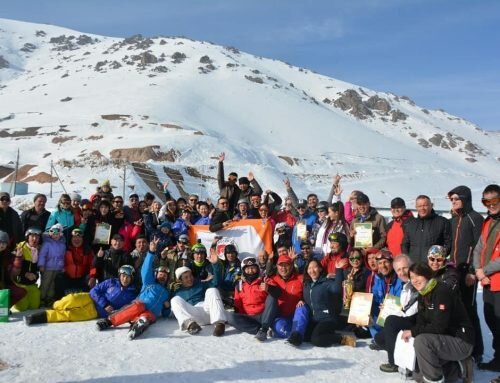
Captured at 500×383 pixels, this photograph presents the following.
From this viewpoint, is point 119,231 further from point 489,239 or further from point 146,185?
point 146,185

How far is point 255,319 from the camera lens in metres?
6.53

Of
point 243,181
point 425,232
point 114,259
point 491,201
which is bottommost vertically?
point 114,259

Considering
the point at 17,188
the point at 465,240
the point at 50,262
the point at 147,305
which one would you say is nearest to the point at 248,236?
the point at 147,305

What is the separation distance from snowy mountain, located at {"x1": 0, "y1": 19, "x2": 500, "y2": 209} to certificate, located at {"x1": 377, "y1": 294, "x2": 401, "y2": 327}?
2609 centimetres

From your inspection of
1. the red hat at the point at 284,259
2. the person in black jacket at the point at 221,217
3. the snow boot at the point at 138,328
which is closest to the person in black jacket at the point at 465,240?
the red hat at the point at 284,259

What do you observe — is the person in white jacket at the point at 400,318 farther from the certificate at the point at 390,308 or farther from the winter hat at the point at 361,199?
the winter hat at the point at 361,199

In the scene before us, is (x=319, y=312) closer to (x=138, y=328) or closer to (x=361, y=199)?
(x=361, y=199)

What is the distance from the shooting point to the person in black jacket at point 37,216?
8336 mm

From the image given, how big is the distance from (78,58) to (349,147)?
3427 inches

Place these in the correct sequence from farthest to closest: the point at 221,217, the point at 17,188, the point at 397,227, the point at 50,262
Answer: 1. the point at 17,188
2. the point at 221,217
3. the point at 50,262
4. the point at 397,227

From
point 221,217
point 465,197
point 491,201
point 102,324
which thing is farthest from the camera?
point 221,217

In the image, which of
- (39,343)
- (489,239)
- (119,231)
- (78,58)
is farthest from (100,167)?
(78,58)

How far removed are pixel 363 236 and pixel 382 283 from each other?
113 centimetres

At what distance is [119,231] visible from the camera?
867cm
